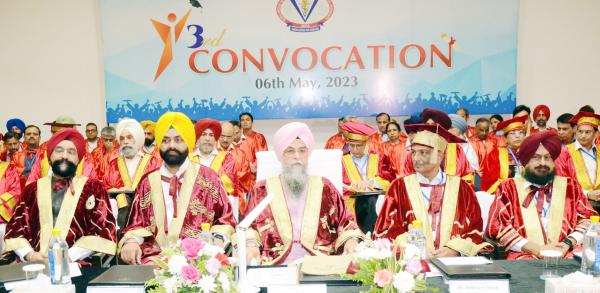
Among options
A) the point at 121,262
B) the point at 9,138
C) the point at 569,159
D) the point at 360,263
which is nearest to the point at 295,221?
the point at 121,262

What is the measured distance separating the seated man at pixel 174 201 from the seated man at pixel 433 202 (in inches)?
42.8

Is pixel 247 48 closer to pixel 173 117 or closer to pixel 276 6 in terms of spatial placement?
pixel 276 6

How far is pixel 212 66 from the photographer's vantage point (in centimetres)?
888

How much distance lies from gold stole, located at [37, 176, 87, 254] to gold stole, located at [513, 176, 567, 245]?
2.83 m

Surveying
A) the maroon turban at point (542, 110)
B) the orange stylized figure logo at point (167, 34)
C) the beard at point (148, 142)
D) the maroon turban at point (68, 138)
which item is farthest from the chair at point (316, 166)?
the maroon turban at point (542, 110)

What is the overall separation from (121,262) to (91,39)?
22.6 feet

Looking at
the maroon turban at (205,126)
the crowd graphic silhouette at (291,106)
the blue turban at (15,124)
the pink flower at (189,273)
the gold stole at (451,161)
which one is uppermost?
the crowd graphic silhouette at (291,106)

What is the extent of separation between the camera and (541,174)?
3.23m

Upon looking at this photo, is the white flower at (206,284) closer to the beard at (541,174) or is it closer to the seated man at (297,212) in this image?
the seated man at (297,212)

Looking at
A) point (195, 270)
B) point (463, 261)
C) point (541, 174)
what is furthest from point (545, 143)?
point (195, 270)

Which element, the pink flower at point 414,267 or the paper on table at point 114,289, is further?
the paper on table at point 114,289

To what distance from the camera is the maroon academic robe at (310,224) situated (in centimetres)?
327

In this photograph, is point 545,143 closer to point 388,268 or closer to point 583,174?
point 388,268

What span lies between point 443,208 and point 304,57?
609cm
